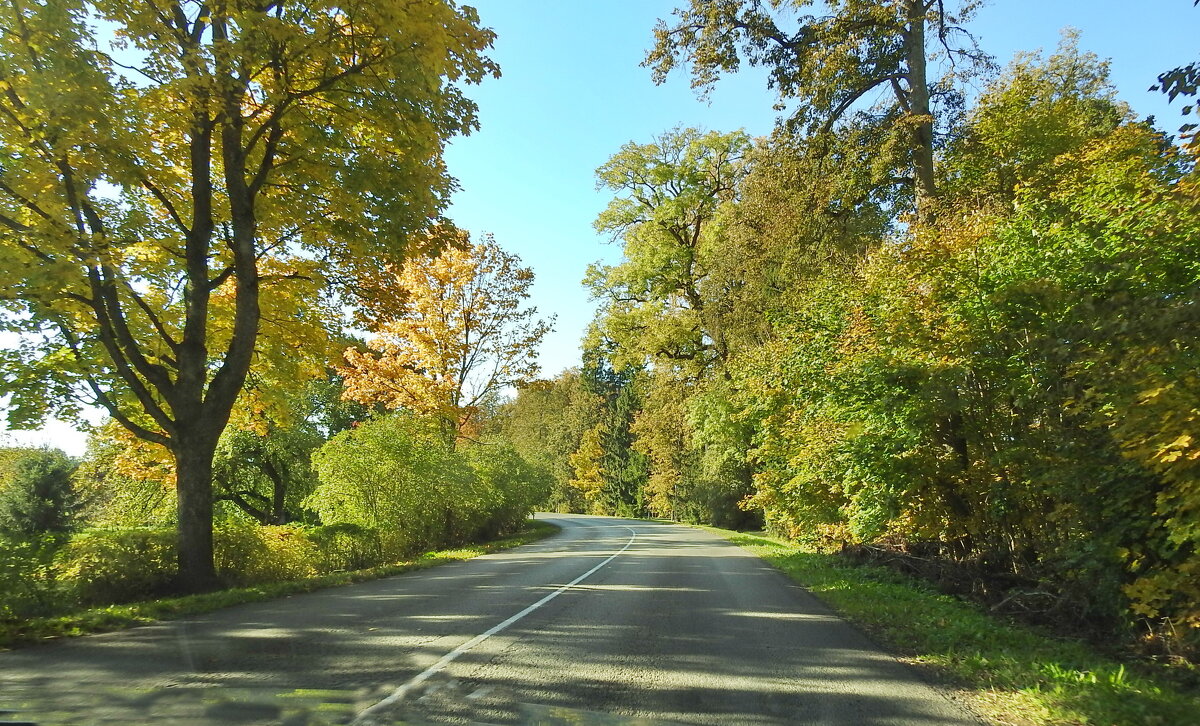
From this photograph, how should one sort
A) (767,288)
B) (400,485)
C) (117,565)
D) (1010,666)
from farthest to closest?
1. (767,288)
2. (400,485)
3. (117,565)
4. (1010,666)

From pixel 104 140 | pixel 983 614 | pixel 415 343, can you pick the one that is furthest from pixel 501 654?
pixel 415 343

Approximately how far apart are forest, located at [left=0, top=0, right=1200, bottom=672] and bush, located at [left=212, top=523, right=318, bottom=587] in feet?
0.20

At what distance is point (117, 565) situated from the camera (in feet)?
32.6

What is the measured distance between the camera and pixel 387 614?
8672 mm

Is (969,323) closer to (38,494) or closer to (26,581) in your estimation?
(26,581)

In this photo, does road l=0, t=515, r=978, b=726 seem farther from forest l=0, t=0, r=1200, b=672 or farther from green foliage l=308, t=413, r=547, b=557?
green foliage l=308, t=413, r=547, b=557

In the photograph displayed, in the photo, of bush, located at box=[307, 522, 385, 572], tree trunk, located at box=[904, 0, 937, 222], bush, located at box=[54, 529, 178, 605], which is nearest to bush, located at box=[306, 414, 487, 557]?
bush, located at box=[307, 522, 385, 572]

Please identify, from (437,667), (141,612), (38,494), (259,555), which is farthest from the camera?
(38,494)

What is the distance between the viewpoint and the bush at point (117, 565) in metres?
9.38

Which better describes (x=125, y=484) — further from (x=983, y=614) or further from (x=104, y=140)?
(x=983, y=614)

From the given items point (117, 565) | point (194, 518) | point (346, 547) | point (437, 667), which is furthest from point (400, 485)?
point (437, 667)

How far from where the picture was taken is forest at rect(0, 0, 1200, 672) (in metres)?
7.87

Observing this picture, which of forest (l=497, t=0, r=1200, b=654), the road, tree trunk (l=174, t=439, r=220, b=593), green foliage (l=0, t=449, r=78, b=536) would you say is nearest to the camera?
the road

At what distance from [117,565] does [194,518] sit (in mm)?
1128
